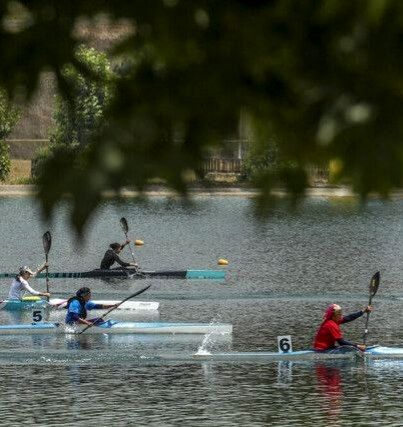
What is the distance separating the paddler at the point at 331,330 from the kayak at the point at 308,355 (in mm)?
125

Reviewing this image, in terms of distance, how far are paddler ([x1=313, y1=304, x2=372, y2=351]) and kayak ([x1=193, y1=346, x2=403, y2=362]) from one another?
0.12m

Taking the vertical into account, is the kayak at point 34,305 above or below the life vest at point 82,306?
below

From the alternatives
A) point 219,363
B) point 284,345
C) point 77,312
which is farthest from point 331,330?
point 77,312

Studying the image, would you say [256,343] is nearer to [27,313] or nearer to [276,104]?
[27,313]

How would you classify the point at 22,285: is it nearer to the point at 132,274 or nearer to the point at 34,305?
the point at 34,305

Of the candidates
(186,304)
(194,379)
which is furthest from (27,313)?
(194,379)

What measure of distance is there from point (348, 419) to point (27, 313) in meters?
12.7

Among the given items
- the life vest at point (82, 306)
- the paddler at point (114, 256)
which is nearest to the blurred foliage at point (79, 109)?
the life vest at point (82, 306)

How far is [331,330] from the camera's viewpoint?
2478cm

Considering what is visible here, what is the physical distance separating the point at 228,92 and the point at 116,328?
25316mm

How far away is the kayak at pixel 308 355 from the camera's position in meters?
25.3

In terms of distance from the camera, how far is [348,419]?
844 inches

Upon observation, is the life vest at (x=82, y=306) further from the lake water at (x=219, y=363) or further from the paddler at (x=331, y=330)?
the paddler at (x=331, y=330)

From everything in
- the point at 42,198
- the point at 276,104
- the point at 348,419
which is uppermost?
the point at 276,104
